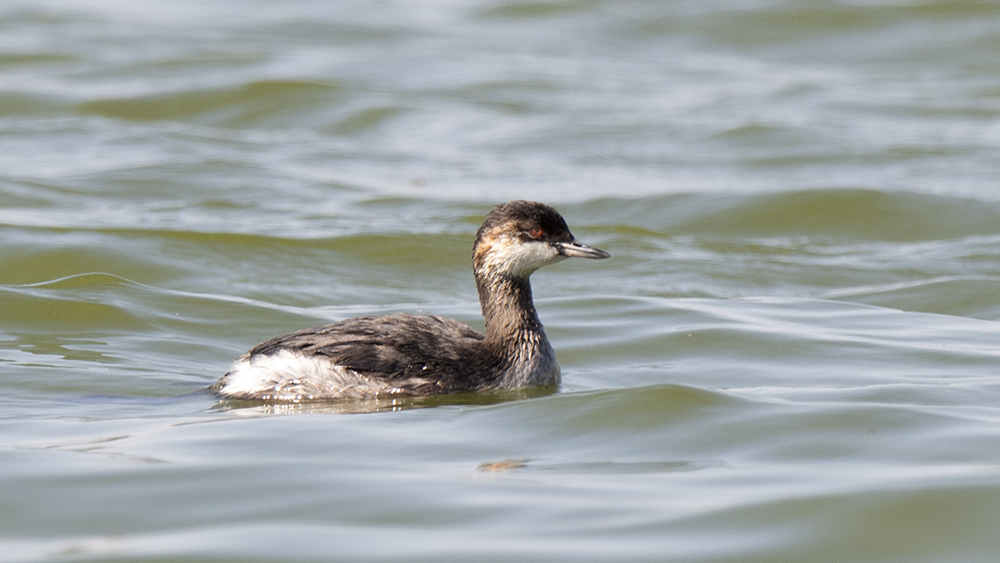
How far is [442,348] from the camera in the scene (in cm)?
808

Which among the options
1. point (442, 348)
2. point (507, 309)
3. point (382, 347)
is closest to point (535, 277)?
point (507, 309)

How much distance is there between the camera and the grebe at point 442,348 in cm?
780

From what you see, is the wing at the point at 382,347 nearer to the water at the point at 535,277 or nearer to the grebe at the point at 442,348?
the grebe at the point at 442,348

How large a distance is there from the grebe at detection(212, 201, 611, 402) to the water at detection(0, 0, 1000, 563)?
0.59 ft

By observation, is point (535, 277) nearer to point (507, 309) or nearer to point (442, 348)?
point (507, 309)

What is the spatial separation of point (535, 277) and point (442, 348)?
4859 millimetres

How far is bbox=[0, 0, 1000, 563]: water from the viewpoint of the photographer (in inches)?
213

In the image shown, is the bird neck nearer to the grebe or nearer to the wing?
the grebe

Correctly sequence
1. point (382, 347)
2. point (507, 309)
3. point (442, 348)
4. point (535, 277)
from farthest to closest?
1. point (535, 277)
2. point (507, 309)
3. point (442, 348)
4. point (382, 347)

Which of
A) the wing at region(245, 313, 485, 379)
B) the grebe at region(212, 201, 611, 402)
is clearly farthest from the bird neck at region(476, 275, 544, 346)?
the wing at region(245, 313, 485, 379)

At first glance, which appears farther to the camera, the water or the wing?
the wing

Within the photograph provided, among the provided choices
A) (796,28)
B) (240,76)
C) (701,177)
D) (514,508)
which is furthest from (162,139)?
(514,508)

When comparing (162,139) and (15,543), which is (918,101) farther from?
(15,543)

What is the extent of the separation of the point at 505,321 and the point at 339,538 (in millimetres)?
3579
